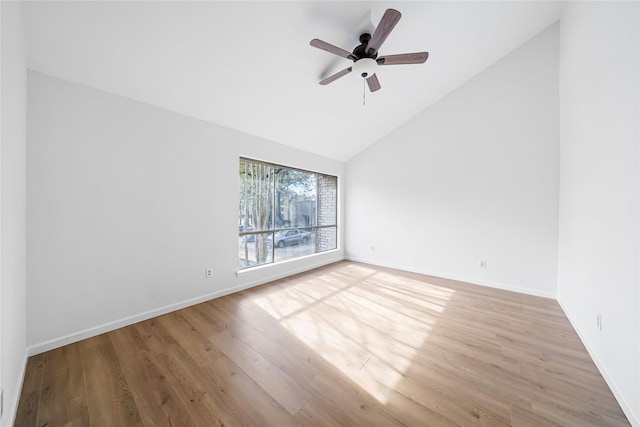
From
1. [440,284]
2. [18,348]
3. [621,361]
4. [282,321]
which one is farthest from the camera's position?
[440,284]

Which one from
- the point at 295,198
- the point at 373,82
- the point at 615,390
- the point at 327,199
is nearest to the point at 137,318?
the point at 295,198

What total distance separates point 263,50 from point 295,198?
95.2 inches

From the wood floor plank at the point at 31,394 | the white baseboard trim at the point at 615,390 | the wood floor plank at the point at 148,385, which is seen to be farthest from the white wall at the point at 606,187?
the wood floor plank at the point at 31,394

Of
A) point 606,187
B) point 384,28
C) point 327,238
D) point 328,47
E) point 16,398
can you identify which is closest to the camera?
point 16,398

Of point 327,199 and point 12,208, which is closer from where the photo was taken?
point 12,208

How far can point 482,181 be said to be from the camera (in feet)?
11.6

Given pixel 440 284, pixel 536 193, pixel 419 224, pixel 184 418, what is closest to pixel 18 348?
pixel 184 418

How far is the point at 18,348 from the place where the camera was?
60.6 inches

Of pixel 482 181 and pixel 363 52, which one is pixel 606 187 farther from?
pixel 363 52

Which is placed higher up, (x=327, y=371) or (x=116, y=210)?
(x=116, y=210)

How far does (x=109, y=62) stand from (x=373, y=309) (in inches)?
138

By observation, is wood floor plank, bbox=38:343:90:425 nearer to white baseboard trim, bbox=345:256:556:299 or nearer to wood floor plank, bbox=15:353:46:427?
wood floor plank, bbox=15:353:46:427

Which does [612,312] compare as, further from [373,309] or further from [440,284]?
[440,284]

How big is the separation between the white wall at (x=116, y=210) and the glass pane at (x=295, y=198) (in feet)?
3.14
